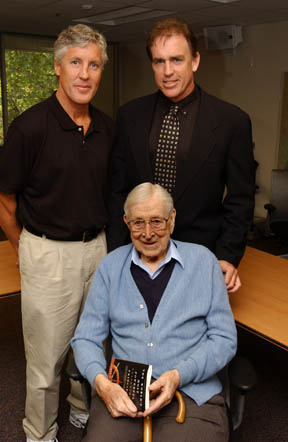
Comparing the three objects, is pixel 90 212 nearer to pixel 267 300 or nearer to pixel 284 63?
pixel 267 300

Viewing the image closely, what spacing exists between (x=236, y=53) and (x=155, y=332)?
6.27 m

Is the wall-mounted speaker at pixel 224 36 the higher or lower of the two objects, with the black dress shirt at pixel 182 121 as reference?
higher

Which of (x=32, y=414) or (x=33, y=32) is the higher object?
(x=33, y=32)

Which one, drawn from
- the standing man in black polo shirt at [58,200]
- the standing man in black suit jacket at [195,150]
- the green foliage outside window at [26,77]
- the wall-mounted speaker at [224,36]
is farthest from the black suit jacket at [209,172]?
the green foliage outside window at [26,77]

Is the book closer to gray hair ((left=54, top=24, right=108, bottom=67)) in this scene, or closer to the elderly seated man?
the elderly seated man

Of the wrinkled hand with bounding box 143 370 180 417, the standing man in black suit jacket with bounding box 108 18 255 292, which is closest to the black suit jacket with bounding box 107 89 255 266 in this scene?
the standing man in black suit jacket with bounding box 108 18 255 292

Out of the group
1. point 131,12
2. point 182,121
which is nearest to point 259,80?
point 131,12

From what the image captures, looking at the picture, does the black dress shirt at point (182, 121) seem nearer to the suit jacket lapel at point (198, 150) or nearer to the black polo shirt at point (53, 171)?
the suit jacket lapel at point (198, 150)

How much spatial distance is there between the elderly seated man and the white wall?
5.44 metres

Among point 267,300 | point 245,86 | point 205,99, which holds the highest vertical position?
point 245,86

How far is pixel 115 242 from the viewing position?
7.11ft

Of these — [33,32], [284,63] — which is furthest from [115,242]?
[33,32]

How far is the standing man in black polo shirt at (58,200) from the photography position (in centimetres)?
195

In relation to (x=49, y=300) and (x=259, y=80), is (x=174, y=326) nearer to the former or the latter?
(x=49, y=300)
